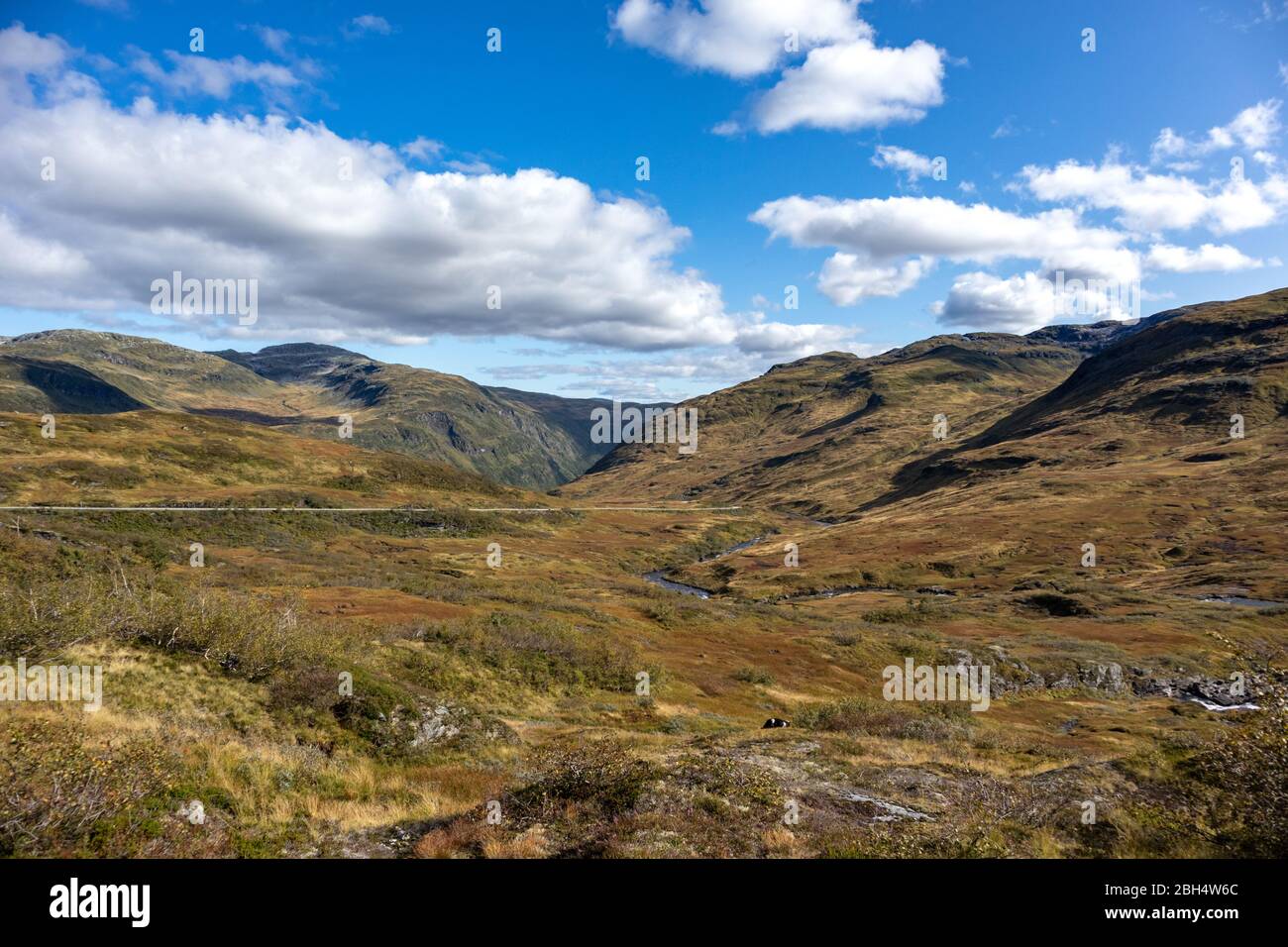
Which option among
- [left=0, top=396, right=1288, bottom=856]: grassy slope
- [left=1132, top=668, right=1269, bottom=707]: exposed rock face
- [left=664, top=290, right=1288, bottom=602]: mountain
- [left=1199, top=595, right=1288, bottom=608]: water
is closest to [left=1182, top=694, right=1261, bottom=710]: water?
[left=1132, top=668, right=1269, bottom=707]: exposed rock face

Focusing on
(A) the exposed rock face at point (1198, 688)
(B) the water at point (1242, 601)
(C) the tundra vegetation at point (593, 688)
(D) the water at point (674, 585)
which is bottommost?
(D) the water at point (674, 585)

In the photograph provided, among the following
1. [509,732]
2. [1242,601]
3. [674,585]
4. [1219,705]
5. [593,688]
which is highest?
[509,732]

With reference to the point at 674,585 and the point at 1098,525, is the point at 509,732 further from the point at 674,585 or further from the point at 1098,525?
the point at 1098,525

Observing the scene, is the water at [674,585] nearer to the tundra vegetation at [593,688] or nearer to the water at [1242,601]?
the tundra vegetation at [593,688]

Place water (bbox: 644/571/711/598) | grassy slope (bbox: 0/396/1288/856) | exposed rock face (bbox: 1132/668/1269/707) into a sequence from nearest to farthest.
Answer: grassy slope (bbox: 0/396/1288/856) → exposed rock face (bbox: 1132/668/1269/707) → water (bbox: 644/571/711/598)

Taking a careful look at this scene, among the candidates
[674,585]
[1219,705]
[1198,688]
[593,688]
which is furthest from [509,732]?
[674,585]

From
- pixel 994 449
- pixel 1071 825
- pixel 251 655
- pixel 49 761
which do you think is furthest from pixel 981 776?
pixel 994 449

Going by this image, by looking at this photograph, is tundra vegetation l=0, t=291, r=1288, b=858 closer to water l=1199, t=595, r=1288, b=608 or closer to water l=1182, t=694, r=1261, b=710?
water l=1182, t=694, r=1261, b=710

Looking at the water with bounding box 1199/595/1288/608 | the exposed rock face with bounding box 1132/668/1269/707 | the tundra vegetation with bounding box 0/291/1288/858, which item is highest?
the tundra vegetation with bounding box 0/291/1288/858

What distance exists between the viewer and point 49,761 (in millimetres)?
9234

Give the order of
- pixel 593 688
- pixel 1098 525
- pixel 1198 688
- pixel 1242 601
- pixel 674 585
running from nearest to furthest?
1. pixel 593 688
2. pixel 1198 688
3. pixel 1242 601
4. pixel 674 585
5. pixel 1098 525

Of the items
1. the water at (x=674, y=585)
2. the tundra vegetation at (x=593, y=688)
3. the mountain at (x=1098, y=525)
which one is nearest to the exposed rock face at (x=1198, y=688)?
the tundra vegetation at (x=593, y=688)
